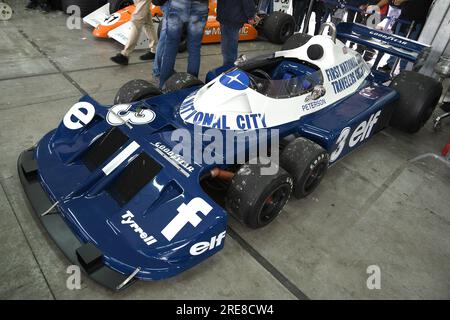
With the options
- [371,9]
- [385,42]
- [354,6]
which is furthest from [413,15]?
[385,42]

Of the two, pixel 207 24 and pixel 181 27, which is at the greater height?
pixel 181 27

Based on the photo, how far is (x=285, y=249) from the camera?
2.53 metres

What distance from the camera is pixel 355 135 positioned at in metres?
3.29

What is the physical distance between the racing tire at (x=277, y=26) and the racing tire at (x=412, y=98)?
9.91 feet

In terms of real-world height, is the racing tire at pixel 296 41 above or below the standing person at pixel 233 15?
below

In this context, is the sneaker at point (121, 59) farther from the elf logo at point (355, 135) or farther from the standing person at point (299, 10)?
the standing person at point (299, 10)

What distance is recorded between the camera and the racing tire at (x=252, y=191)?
2.34m

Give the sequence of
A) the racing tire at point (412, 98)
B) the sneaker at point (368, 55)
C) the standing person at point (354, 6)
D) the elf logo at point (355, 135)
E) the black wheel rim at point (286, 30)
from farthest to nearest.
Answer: the black wheel rim at point (286, 30) → the sneaker at point (368, 55) → the standing person at point (354, 6) → the racing tire at point (412, 98) → the elf logo at point (355, 135)

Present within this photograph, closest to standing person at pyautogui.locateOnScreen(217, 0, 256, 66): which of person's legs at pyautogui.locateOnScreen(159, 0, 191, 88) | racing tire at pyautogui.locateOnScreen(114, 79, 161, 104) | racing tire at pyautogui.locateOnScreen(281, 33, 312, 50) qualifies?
person's legs at pyautogui.locateOnScreen(159, 0, 191, 88)

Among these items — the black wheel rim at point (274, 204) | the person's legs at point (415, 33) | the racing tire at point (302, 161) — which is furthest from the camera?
the person's legs at point (415, 33)

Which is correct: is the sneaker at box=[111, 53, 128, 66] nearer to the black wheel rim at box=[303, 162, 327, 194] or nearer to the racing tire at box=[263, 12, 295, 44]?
the racing tire at box=[263, 12, 295, 44]

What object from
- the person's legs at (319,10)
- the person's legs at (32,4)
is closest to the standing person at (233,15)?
the person's legs at (319,10)

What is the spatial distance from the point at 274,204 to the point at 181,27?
2.30 meters

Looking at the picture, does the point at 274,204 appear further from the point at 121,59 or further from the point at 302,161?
the point at 121,59
